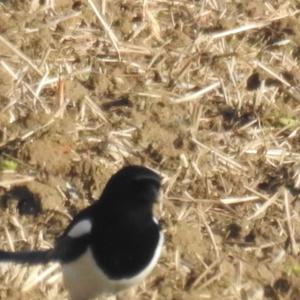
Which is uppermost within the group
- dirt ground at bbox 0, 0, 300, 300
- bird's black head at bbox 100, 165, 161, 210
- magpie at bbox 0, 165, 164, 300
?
bird's black head at bbox 100, 165, 161, 210

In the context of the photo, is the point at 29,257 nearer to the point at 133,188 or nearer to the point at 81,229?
the point at 81,229

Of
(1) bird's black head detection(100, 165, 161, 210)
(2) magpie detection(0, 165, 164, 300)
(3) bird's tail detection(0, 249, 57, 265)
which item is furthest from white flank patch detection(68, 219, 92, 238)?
(3) bird's tail detection(0, 249, 57, 265)

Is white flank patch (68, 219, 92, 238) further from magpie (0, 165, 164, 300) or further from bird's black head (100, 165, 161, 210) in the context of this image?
bird's black head (100, 165, 161, 210)

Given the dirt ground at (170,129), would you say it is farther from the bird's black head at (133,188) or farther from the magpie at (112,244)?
the bird's black head at (133,188)

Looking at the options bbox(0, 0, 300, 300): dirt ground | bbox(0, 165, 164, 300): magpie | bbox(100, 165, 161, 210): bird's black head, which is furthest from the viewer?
bbox(0, 0, 300, 300): dirt ground

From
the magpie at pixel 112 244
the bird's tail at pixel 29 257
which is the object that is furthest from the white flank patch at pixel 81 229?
the bird's tail at pixel 29 257

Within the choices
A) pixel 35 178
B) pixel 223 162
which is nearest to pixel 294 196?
pixel 223 162

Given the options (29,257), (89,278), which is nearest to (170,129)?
(29,257)

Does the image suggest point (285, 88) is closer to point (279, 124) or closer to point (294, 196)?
point (279, 124)
